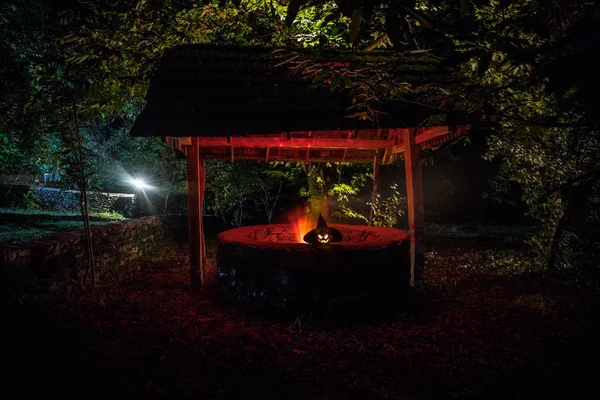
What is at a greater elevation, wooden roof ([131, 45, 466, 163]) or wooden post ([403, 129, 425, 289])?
wooden roof ([131, 45, 466, 163])

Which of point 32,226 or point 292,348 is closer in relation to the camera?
point 292,348

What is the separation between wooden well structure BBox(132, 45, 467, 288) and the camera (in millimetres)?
6156

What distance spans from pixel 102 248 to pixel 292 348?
5255 mm

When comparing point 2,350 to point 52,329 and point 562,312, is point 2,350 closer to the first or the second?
point 52,329

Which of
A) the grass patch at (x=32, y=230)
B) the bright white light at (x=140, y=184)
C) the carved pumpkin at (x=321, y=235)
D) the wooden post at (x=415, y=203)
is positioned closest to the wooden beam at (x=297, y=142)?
the wooden post at (x=415, y=203)

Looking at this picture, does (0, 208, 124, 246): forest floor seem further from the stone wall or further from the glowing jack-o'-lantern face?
the glowing jack-o'-lantern face

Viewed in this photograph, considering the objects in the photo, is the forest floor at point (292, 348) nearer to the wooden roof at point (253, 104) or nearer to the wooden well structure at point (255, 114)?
the wooden well structure at point (255, 114)

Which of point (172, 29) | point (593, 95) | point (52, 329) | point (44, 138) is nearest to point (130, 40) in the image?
point (172, 29)

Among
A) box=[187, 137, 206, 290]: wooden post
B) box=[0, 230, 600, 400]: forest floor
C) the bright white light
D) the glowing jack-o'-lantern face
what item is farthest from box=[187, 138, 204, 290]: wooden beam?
the bright white light

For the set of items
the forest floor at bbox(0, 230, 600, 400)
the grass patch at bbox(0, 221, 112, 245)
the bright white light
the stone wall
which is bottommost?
the forest floor at bbox(0, 230, 600, 400)

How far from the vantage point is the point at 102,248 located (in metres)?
8.38

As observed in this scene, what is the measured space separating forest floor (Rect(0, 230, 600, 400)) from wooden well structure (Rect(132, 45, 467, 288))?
1.37m

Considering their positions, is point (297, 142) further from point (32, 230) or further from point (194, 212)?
point (32, 230)

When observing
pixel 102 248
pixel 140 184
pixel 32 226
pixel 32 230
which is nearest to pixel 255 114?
pixel 102 248
